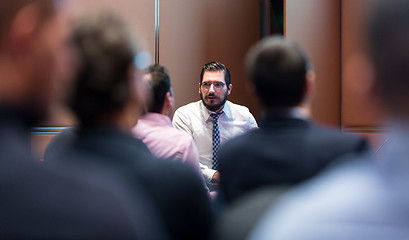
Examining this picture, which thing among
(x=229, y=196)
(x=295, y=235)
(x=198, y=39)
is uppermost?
(x=198, y=39)

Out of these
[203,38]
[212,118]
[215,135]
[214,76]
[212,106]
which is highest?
[203,38]

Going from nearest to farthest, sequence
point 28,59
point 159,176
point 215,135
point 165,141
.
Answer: point 28,59 < point 159,176 < point 165,141 < point 215,135

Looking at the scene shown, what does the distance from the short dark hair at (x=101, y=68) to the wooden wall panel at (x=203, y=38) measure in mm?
3148

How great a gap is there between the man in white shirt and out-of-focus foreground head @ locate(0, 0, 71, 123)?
2856mm

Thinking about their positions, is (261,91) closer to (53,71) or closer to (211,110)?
(53,71)

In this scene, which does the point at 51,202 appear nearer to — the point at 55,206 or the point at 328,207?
the point at 55,206

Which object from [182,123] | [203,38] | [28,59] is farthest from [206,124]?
[28,59]

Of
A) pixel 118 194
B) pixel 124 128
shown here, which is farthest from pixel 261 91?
pixel 118 194

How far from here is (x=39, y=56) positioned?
28.1 inches

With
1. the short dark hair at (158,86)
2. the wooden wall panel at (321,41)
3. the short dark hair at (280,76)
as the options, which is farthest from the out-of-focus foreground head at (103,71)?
the wooden wall panel at (321,41)

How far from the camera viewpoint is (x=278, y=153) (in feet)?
4.87

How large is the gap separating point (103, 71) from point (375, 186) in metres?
0.72

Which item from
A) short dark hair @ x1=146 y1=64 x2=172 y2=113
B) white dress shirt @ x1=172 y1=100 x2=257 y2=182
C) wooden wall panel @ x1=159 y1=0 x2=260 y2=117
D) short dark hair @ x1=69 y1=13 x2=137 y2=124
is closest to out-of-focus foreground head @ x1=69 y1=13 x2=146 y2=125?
short dark hair @ x1=69 y1=13 x2=137 y2=124

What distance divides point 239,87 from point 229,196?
2.98m
